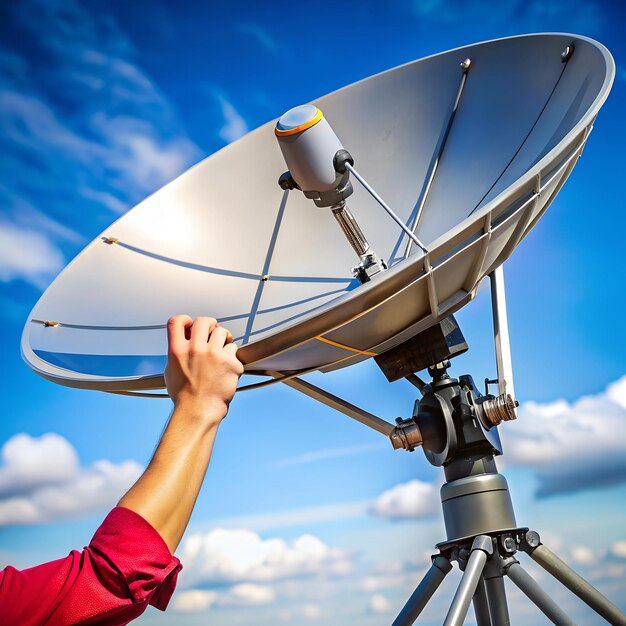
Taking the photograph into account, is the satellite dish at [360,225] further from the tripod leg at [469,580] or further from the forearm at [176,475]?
the forearm at [176,475]

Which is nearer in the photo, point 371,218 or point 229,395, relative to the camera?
point 229,395

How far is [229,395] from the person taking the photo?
197 cm

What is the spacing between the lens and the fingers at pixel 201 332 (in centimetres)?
196

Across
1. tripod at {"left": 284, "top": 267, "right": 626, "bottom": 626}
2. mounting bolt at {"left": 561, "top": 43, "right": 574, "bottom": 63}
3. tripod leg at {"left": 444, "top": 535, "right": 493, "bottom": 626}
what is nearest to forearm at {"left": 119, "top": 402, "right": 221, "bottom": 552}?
tripod leg at {"left": 444, "top": 535, "right": 493, "bottom": 626}

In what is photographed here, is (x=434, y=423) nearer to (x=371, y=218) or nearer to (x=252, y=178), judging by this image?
(x=371, y=218)

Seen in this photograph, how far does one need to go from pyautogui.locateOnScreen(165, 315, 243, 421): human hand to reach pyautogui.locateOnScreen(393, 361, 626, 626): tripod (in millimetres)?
5417

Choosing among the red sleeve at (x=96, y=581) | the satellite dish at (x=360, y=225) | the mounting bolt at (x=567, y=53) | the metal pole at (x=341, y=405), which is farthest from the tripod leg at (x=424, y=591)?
the red sleeve at (x=96, y=581)

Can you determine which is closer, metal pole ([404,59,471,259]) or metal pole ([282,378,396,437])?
metal pole ([282,378,396,437])


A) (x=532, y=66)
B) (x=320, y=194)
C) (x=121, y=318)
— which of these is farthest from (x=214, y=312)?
(x=532, y=66)

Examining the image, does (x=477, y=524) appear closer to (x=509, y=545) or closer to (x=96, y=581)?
(x=509, y=545)

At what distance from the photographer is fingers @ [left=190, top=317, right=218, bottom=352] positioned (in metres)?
1.96

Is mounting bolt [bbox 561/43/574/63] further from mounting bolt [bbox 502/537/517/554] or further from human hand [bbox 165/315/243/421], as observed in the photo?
human hand [bbox 165/315/243/421]

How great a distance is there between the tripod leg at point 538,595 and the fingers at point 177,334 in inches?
229

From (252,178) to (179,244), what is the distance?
57.5 inches
